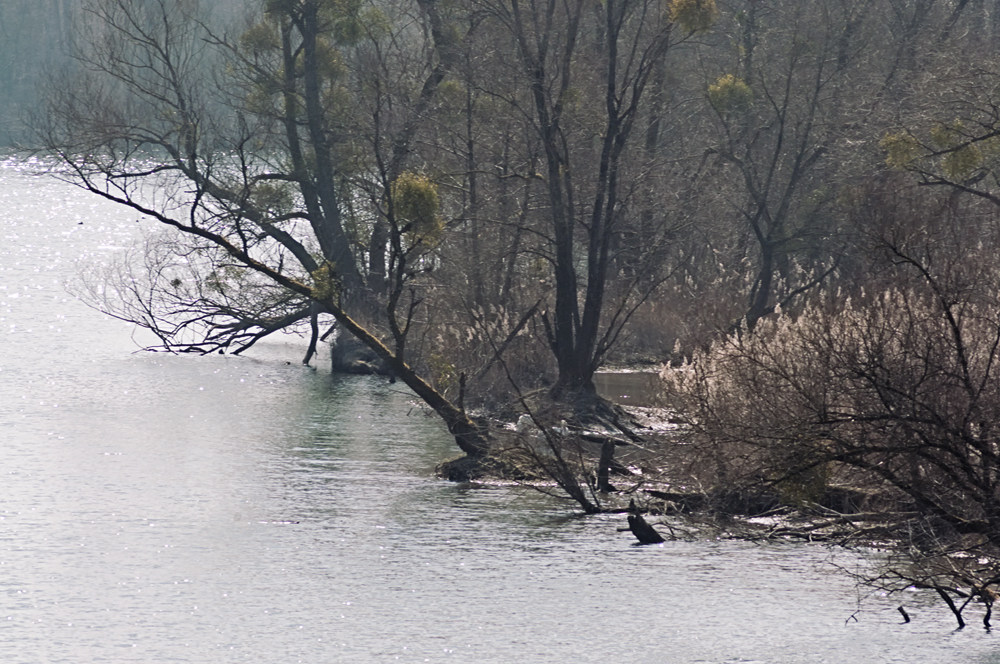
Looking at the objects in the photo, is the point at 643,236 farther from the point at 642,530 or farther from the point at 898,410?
the point at 898,410

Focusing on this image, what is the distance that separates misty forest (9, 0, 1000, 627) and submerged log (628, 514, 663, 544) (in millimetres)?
43

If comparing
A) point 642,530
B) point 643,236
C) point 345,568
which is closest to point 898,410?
point 642,530

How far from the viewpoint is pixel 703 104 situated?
3981cm

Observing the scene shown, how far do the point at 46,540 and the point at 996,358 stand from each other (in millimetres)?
11464

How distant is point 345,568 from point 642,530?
3.61m

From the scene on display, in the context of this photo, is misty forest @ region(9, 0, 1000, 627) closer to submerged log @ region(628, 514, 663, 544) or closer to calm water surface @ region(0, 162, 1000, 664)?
submerged log @ region(628, 514, 663, 544)

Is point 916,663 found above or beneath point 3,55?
beneath

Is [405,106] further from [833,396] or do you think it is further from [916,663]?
[916,663]

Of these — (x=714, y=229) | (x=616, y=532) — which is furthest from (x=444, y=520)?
(x=714, y=229)

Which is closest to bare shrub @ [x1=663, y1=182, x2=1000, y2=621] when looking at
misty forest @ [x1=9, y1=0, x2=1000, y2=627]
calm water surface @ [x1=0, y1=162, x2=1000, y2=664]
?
misty forest @ [x1=9, y1=0, x2=1000, y2=627]

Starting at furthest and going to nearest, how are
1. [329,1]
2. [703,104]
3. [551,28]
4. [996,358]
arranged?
[703,104] → [329,1] → [551,28] → [996,358]

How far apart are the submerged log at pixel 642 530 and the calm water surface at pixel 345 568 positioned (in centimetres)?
22

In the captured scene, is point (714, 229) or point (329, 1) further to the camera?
point (714, 229)

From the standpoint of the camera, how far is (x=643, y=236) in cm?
3428
